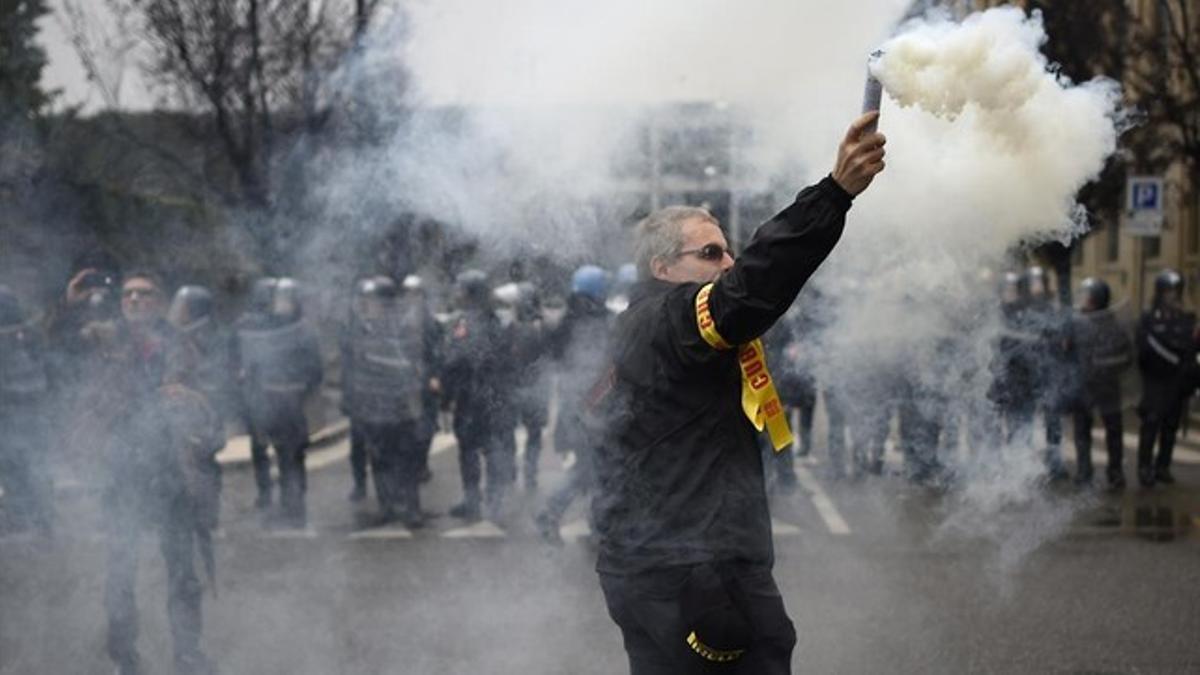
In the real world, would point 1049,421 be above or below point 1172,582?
above

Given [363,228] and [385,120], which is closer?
[385,120]

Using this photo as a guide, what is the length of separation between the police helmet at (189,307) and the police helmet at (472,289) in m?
1.60

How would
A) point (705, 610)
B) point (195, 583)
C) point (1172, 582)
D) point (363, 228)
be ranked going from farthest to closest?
A: 1. point (363, 228)
2. point (1172, 582)
3. point (195, 583)
4. point (705, 610)

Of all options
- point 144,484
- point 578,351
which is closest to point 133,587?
point 144,484

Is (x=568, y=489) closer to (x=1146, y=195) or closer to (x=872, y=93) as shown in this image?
(x=872, y=93)

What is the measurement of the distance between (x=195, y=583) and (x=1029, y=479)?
13.0 ft

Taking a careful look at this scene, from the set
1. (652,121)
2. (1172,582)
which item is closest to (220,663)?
(652,121)

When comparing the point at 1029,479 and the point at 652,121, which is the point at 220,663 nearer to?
the point at 652,121

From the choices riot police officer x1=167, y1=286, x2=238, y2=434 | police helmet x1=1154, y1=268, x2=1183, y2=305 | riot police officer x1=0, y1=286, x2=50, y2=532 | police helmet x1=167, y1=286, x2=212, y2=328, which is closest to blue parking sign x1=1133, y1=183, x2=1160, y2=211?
police helmet x1=1154, y1=268, x2=1183, y2=305

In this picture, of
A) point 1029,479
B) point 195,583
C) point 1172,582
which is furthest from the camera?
point 1172,582

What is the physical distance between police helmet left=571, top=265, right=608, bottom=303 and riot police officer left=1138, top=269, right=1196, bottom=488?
5198mm

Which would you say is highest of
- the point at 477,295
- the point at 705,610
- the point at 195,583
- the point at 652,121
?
the point at 652,121

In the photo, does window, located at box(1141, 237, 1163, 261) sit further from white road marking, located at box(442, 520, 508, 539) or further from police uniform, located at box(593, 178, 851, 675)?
police uniform, located at box(593, 178, 851, 675)

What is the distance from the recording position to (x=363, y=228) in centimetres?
838
